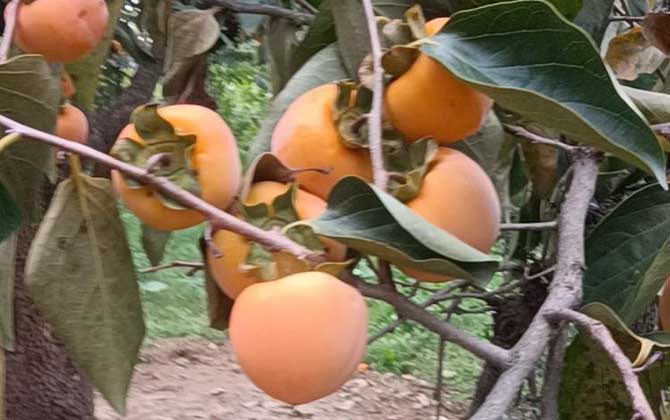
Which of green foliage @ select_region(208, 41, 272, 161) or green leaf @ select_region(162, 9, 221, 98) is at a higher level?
green leaf @ select_region(162, 9, 221, 98)

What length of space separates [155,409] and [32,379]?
0.87 m

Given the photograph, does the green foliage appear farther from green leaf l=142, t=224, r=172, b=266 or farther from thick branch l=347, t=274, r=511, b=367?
thick branch l=347, t=274, r=511, b=367

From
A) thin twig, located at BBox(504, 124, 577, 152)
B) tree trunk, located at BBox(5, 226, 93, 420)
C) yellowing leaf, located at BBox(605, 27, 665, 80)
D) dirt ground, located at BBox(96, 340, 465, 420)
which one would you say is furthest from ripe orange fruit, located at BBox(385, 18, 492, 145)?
dirt ground, located at BBox(96, 340, 465, 420)

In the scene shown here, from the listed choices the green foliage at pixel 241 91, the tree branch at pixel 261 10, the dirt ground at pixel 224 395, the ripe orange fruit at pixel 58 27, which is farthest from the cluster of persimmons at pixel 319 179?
the dirt ground at pixel 224 395

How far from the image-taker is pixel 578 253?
43 cm

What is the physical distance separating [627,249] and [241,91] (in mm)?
3760

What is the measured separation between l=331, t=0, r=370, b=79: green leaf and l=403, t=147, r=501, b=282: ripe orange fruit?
0.12 meters

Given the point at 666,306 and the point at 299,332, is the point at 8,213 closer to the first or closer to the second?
the point at 299,332

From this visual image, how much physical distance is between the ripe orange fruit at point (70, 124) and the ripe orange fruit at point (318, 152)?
0.69 feet

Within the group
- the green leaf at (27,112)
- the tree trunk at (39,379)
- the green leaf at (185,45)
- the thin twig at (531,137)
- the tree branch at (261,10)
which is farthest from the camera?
the tree trunk at (39,379)

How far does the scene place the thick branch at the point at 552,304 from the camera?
0.36 meters

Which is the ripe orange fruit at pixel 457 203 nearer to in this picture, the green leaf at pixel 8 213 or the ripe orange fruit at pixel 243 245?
the ripe orange fruit at pixel 243 245

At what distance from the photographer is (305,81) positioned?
521mm

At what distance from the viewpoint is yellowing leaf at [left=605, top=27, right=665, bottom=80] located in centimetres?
63
